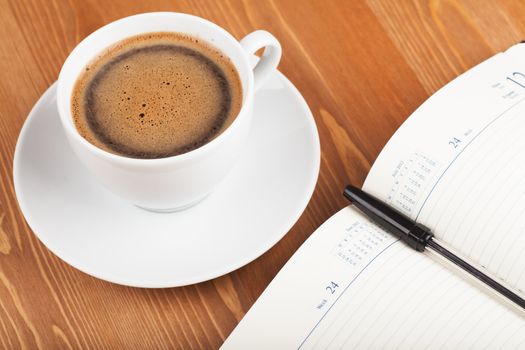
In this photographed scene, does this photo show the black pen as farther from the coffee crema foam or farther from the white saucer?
the coffee crema foam

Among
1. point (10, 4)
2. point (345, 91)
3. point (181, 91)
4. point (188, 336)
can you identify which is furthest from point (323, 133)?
point (10, 4)

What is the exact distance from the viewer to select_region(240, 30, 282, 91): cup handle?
776 mm

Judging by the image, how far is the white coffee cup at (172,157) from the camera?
68cm

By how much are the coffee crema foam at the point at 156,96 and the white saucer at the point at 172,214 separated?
9cm

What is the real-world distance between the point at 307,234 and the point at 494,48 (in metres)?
0.43

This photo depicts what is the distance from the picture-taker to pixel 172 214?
792 millimetres

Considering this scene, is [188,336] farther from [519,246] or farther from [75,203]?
[519,246]

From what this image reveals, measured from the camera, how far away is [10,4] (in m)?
0.99

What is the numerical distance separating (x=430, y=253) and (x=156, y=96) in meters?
0.37

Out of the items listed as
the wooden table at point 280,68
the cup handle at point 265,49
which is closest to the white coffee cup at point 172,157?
the cup handle at point 265,49

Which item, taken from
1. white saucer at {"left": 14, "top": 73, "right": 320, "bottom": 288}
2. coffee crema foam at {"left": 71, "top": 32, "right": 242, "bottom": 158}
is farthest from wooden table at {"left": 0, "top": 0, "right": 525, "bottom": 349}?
coffee crema foam at {"left": 71, "top": 32, "right": 242, "bottom": 158}

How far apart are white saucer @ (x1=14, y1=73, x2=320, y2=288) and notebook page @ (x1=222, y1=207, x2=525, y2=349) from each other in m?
0.06

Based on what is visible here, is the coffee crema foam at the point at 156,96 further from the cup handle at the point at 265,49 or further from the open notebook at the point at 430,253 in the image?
the open notebook at the point at 430,253

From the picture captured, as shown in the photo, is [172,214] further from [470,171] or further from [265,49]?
[470,171]
